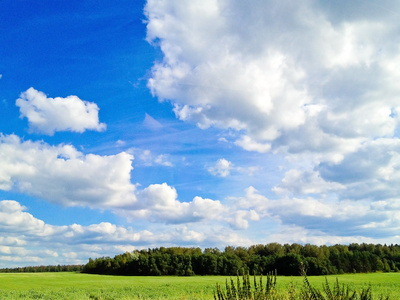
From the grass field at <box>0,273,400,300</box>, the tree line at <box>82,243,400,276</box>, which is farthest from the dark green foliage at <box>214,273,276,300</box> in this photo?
the tree line at <box>82,243,400,276</box>

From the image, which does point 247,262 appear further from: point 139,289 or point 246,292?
point 246,292

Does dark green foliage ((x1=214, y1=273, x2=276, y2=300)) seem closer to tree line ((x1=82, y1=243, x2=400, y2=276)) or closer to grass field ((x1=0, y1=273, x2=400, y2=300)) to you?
grass field ((x1=0, y1=273, x2=400, y2=300))

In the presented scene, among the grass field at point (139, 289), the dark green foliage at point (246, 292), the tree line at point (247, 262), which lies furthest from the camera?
the tree line at point (247, 262)

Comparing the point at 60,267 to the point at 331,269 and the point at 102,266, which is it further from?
the point at 331,269

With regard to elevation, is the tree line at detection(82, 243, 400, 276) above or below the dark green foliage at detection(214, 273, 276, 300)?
below

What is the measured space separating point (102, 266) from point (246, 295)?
377 ft

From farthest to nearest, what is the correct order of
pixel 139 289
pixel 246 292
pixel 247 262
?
pixel 247 262 → pixel 139 289 → pixel 246 292

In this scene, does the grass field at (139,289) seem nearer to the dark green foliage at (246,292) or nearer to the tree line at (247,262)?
the dark green foliage at (246,292)

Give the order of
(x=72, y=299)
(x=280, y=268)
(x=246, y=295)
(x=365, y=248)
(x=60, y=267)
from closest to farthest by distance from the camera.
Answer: (x=246, y=295), (x=72, y=299), (x=280, y=268), (x=365, y=248), (x=60, y=267)

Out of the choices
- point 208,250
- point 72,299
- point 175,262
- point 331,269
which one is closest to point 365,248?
point 331,269

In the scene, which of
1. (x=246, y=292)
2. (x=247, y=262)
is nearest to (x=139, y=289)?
(x=246, y=292)

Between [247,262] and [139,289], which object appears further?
[247,262]

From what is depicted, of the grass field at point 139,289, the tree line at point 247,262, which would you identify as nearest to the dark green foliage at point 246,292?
the grass field at point 139,289

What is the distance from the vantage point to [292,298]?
7.81 meters
